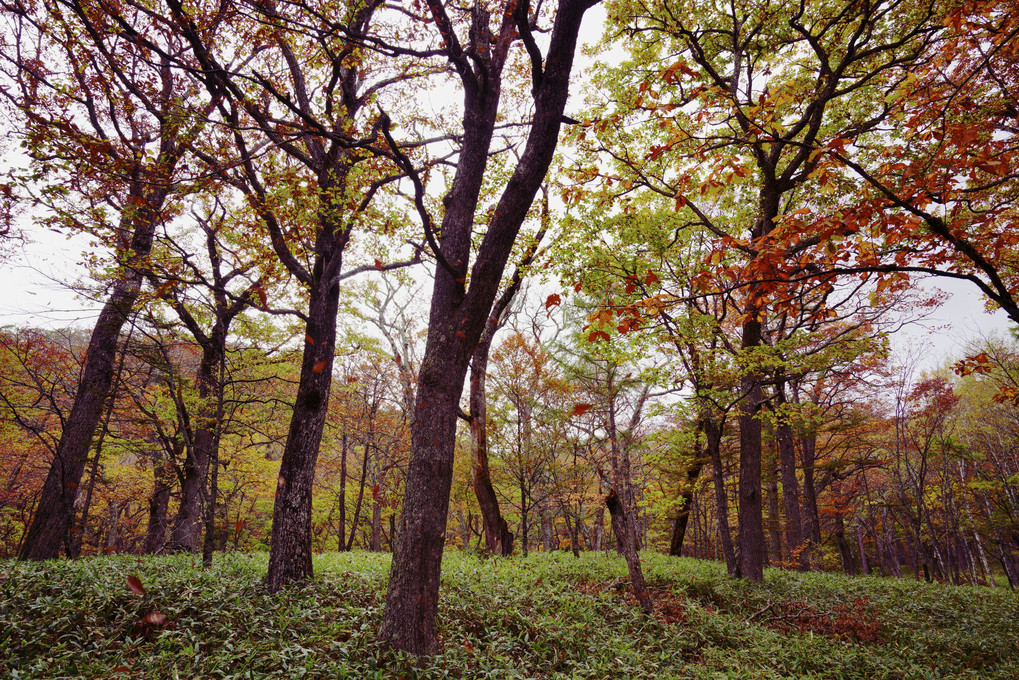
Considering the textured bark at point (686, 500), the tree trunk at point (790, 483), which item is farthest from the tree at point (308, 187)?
the tree trunk at point (790, 483)

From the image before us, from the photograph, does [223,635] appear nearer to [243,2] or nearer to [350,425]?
[243,2]

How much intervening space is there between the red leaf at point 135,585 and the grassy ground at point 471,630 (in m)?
0.05

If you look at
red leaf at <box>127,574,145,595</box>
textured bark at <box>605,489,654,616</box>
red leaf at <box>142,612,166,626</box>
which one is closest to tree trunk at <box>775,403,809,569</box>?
textured bark at <box>605,489,654,616</box>

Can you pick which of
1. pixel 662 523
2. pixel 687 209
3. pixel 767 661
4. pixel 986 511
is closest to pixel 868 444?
pixel 662 523

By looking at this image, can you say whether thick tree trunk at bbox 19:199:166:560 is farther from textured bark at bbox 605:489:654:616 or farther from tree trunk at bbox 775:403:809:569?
tree trunk at bbox 775:403:809:569

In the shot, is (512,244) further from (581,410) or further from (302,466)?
(581,410)

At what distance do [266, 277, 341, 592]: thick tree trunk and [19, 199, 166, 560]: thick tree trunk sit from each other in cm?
339

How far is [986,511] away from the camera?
21.0 meters

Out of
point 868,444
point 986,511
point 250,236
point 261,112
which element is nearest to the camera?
point 261,112

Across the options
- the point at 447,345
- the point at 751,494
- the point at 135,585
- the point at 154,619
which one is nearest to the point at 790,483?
→ the point at 751,494

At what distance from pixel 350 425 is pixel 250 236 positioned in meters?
12.0

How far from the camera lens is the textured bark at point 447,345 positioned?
4.02 meters

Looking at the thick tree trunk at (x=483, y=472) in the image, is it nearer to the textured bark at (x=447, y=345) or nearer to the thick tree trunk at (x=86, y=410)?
the textured bark at (x=447, y=345)

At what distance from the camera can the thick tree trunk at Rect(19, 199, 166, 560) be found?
7.60 metres
